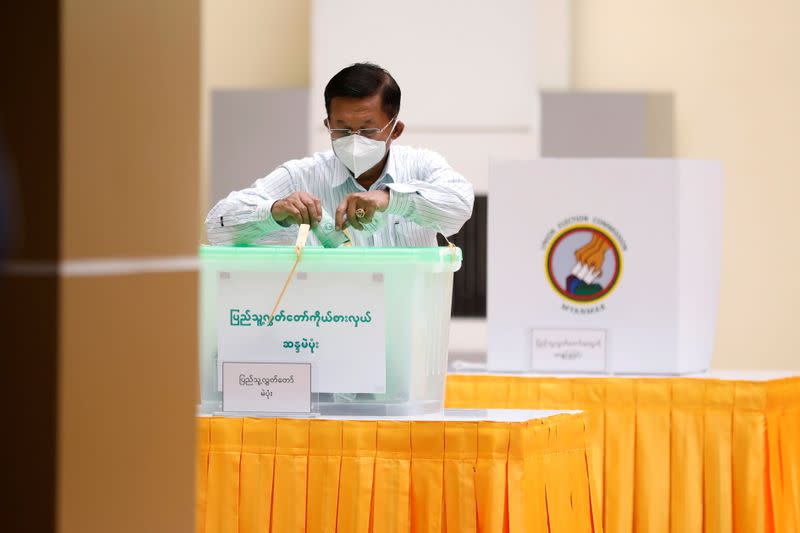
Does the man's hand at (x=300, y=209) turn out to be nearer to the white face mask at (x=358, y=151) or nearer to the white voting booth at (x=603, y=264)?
the white face mask at (x=358, y=151)

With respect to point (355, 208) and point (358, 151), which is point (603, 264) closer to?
point (358, 151)

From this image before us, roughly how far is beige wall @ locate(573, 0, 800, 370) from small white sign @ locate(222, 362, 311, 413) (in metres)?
4.69

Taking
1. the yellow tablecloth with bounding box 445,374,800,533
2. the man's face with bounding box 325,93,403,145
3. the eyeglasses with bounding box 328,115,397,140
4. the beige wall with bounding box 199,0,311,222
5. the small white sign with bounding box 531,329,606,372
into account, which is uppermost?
the beige wall with bounding box 199,0,311,222

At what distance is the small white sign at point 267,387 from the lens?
5.99 feet

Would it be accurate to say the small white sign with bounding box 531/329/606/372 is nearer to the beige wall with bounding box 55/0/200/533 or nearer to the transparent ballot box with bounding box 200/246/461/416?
the transparent ballot box with bounding box 200/246/461/416

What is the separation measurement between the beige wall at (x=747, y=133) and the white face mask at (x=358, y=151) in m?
4.35

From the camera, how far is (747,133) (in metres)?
6.25

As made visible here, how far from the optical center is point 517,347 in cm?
280

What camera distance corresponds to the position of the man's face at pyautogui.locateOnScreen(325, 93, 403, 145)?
2137 mm

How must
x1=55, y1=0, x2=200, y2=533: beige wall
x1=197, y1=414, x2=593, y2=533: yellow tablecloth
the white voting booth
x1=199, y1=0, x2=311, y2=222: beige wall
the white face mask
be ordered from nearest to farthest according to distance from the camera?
1. x1=55, y1=0, x2=200, y2=533: beige wall
2. x1=197, y1=414, x2=593, y2=533: yellow tablecloth
3. the white face mask
4. the white voting booth
5. x1=199, y1=0, x2=311, y2=222: beige wall

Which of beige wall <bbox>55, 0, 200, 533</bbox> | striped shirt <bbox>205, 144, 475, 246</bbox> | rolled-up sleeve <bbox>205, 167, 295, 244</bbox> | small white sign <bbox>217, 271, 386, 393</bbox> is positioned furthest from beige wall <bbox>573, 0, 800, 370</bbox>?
→ beige wall <bbox>55, 0, 200, 533</bbox>

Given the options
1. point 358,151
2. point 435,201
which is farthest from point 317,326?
point 358,151

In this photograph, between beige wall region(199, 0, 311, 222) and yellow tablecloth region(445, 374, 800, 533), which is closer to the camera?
yellow tablecloth region(445, 374, 800, 533)

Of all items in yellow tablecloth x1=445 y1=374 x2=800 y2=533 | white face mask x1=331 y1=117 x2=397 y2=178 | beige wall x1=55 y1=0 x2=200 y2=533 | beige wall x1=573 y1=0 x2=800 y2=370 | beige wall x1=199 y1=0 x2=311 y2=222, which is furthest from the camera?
beige wall x1=199 y1=0 x2=311 y2=222
